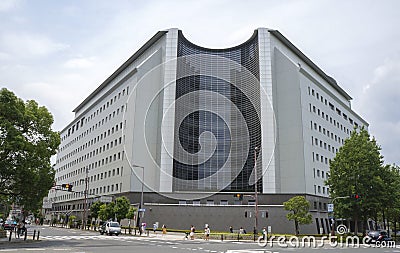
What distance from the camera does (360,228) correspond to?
6719 cm

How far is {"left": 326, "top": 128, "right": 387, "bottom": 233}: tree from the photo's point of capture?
44219mm

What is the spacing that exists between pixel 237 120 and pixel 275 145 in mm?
8672

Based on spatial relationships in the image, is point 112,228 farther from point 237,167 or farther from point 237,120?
point 237,120

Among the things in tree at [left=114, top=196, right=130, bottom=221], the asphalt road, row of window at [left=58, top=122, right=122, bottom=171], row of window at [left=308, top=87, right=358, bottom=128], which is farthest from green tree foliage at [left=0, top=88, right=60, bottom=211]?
row of window at [left=308, top=87, right=358, bottom=128]

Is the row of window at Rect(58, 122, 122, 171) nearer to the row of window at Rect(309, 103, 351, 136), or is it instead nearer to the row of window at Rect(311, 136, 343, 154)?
the row of window at Rect(311, 136, 343, 154)

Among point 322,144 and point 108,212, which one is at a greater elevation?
point 322,144

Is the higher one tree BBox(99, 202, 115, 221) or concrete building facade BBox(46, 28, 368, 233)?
concrete building facade BBox(46, 28, 368, 233)

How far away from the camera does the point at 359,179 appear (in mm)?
45219

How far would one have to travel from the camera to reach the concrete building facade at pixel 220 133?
207 feet

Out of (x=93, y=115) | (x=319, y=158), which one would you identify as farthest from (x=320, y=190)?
(x=93, y=115)

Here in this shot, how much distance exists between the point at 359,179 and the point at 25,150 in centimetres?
3743

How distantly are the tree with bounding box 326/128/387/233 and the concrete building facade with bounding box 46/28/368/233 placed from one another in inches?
558

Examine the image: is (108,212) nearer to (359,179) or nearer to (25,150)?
(25,150)

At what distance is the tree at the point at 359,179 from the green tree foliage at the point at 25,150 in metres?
33.7
